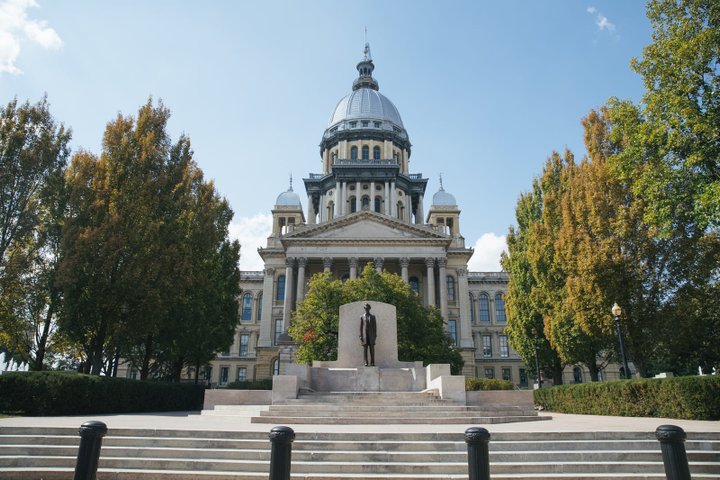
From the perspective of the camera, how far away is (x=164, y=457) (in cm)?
837

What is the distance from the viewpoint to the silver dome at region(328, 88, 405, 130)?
7344 centimetres

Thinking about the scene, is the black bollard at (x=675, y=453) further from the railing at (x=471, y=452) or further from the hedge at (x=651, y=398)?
the hedge at (x=651, y=398)

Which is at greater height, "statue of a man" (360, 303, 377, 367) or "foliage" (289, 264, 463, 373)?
"foliage" (289, 264, 463, 373)

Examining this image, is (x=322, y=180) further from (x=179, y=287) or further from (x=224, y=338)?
(x=179, y=287)

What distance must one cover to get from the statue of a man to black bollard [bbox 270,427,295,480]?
1137cm

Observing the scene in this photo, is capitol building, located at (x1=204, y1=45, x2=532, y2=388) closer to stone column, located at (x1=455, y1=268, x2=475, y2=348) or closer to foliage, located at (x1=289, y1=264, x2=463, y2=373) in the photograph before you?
stone column, located at (x1=455, y1=268, x2=475, y2=348)

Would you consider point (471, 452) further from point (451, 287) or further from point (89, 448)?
point (451, 287)

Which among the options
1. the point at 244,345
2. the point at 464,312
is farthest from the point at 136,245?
the point at 244,345

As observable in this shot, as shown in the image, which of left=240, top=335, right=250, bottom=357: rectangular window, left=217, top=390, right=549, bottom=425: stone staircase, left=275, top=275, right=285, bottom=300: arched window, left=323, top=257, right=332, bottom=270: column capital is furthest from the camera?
left=240, top=335, right=250, bottom=357: rectangular window

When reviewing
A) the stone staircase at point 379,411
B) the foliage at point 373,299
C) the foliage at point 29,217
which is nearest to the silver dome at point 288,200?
the foliage at point 373,299

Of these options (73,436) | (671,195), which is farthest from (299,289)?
(73,436)

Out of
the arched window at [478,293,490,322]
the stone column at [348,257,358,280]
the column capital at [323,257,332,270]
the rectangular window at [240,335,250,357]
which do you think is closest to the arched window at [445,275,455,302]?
Result: the arched window at [478,293,490,322]

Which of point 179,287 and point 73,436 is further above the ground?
point 179,287

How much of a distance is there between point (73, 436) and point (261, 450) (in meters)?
3.59
